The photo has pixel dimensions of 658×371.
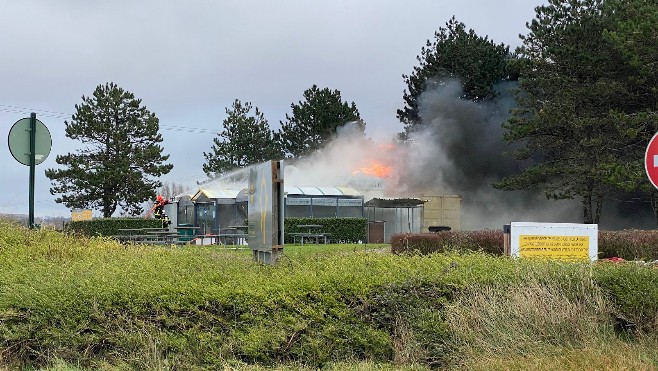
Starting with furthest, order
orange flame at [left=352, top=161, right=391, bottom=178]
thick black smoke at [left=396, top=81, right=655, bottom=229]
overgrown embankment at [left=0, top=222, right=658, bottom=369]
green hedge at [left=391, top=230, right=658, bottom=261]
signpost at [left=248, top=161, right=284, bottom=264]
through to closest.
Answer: thick black smoke at [left=396, top=81, right=655, bottom=229] < orange flame at [left=352, top=161, right=391, bottom=178] < green hedge at [left=391, top=230, right=658, bottom=261] < signpost at [left=248, top=161, right=284, bottom=264] < overgrown embankment at [left=0, top=222, right=658, bottom=369]

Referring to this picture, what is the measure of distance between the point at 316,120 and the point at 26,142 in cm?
4209

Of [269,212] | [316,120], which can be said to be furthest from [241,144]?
[269,212]

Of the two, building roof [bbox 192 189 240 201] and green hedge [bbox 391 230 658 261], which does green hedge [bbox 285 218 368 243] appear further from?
green hedge [bbox 391 230 658 261]

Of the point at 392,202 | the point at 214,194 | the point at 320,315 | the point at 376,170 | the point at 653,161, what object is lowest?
the point at 320,315

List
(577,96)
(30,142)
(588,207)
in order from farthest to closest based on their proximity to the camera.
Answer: (588,207)
(577,96)
(30,142)

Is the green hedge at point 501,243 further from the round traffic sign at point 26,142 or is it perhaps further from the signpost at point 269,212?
the round traffic sign at point 26,142

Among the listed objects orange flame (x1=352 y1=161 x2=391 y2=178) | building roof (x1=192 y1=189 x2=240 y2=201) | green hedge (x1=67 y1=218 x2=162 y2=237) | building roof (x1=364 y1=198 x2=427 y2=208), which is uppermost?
orange flame (x1=352 y1=161 x2=391 y2=178)

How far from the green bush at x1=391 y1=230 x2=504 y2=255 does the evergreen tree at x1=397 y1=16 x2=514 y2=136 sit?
25.6 metres

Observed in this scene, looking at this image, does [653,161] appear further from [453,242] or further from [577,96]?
[577,96]

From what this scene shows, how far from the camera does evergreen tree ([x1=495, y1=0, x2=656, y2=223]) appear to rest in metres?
29.3

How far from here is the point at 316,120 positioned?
52906 millimetres

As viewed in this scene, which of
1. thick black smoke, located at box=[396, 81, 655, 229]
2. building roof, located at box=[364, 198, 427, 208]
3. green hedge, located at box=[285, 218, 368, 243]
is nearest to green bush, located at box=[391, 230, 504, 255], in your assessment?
green hedge, located at box=[285, 218, 368, 243]

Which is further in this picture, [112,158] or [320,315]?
[112,158]

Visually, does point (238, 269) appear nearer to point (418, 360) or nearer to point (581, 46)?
point (418, 360)
